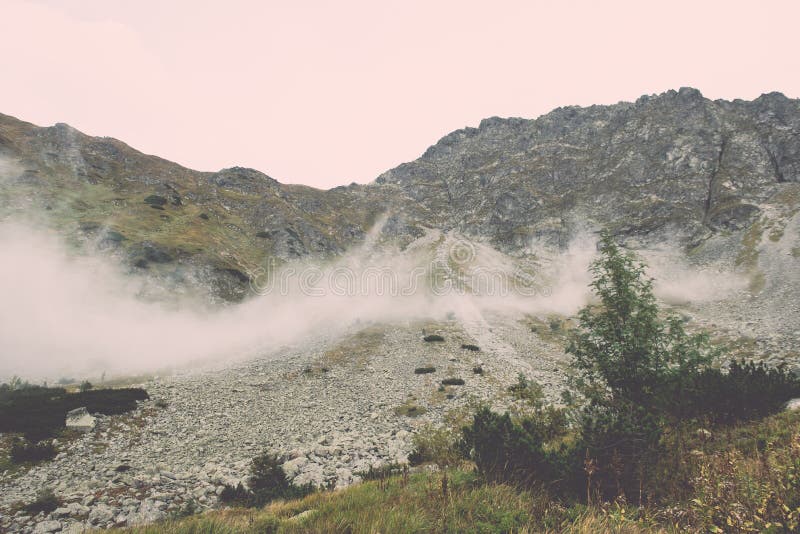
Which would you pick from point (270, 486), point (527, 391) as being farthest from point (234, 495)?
point (527, 391)

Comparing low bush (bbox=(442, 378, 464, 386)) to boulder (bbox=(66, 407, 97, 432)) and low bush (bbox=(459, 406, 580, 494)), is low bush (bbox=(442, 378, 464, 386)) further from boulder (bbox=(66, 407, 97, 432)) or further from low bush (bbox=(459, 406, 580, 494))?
boulder (bbox=(66, 407, 97, 432))

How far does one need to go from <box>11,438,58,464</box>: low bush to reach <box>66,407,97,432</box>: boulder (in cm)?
209

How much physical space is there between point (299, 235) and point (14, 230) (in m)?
57.4

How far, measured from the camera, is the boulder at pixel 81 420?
18.5m

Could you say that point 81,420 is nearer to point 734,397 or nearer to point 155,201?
point 734,397

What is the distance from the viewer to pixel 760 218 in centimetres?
8125

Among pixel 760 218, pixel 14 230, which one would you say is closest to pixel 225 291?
pixel 14 230

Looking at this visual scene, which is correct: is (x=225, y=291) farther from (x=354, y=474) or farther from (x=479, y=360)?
(x=354, y=474)

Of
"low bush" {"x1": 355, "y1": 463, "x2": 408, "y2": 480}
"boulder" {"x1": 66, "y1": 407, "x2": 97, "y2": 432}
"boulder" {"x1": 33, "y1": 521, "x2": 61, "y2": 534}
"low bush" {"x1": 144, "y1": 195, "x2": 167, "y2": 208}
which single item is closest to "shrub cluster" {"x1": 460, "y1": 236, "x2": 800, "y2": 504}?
"low bush" {"x1": 355, "y1": 463, "x2": 408, "y2": 480}

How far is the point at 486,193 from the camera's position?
6240 inches

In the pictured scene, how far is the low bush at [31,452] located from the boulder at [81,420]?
6.86 ft

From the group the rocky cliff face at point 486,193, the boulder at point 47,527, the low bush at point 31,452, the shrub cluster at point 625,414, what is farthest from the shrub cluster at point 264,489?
the rocky cliff face at point 486,193

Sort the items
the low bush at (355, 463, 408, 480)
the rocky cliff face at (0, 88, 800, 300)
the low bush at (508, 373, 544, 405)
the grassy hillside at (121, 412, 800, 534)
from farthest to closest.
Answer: the rocky cliff face at (0, 88, 800, 300) < the low bush at (508, 373, 544, 405) < the low bush at (355, 463, 408, 480) < the grassy hillside at (121, 412, 800, 534)

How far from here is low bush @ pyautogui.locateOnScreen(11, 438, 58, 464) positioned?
15156mm
